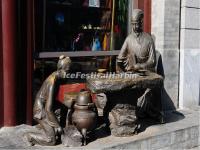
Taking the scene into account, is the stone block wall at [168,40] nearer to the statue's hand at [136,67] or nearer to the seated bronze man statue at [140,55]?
the seated bronze man statue at [140,55]

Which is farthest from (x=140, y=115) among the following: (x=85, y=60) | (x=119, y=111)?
(x=85, y=60)

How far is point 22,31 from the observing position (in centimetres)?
679

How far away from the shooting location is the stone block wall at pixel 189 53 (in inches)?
340

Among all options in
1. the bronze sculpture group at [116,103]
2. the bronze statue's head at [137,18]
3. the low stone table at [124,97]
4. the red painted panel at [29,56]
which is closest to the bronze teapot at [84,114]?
the bronze sculpture group at [116,103]

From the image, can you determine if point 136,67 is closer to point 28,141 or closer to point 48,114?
point 48,114

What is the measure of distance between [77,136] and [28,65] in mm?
1740

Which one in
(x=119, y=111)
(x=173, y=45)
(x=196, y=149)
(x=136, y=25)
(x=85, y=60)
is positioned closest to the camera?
(x=119, y=111)

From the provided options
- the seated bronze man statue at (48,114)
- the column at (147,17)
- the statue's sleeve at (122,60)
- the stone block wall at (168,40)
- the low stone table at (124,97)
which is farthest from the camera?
the column at (147,17)

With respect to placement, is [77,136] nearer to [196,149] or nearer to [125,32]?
[196,149]

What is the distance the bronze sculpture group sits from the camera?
19.6ft

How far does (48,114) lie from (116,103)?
1.22 meters

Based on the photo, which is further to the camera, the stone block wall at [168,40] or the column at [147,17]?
the column at [147,17]

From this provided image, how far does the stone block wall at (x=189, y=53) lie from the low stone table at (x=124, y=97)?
7.22ft

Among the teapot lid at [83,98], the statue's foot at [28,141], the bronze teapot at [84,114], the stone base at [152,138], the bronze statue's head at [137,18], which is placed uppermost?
the bronze statue's head at [137,18]
